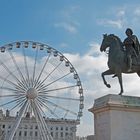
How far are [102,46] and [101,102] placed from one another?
2602 millimetres

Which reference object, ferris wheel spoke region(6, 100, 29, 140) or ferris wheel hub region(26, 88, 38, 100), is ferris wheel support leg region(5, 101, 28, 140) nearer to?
ferris wheel spoke region(6, 100, 29, 140)

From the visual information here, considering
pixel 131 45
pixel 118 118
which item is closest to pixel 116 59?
pixel 131 45

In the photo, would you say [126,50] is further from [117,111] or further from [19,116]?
[19,116]

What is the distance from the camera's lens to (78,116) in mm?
42281

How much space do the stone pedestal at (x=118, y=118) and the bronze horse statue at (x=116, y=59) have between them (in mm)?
801

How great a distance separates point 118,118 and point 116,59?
96.3 inches

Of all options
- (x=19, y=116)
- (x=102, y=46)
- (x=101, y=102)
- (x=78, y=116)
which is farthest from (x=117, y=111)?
(x=78, y=116)

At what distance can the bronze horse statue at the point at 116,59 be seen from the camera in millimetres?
13484

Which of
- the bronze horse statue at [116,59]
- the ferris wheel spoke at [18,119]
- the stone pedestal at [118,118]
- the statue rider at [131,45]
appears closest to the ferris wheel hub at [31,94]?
the ferris wheel spoke at [18,119]

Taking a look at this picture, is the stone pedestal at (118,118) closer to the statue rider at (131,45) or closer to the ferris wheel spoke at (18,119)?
the statue rider at (131,45)

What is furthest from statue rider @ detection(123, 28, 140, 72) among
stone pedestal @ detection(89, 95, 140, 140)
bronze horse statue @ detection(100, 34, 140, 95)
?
stone pedestal @ detection(89, 95, 140, 140)

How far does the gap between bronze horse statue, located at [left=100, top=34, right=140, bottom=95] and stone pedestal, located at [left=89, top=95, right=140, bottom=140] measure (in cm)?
80

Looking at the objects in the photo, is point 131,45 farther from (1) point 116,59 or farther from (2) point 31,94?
(2) point 31,94

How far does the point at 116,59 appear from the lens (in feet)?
44.4
